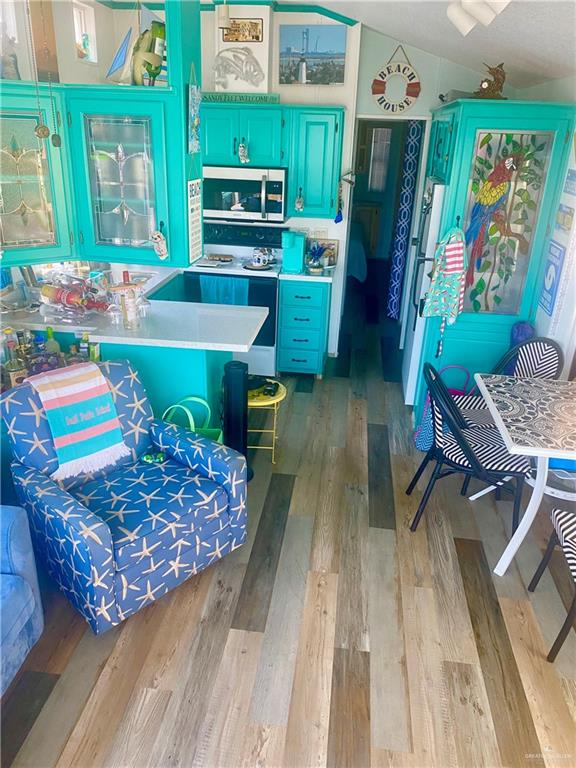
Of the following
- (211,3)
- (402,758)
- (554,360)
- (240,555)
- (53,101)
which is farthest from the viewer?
(211,3)

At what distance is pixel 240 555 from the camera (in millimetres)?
2775

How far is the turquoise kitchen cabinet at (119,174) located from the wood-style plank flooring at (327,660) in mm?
1597

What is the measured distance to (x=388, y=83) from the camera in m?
4.48

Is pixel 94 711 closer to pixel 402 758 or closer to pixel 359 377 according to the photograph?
pixel 402 758

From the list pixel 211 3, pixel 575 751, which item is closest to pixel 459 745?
pixel 575 751

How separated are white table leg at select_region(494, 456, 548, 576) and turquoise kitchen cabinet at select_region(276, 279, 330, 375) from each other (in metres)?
2.36

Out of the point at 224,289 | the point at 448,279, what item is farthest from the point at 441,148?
the point at 224,289

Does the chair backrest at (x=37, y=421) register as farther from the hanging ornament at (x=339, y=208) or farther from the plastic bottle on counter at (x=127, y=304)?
the hanging ornament at (x=339, y=208)

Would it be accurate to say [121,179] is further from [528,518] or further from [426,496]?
[528,518]

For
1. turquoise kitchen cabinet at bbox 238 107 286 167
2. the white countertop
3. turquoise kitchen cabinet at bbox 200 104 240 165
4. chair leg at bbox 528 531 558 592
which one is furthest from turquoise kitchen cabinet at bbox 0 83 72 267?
chair leg at bbox 528 531 558 592

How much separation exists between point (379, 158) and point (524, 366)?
5.41 m

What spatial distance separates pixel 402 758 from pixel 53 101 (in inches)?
121

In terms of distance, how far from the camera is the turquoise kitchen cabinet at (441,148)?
358cm

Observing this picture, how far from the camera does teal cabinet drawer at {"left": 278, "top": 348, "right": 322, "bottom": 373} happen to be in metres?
4.69
